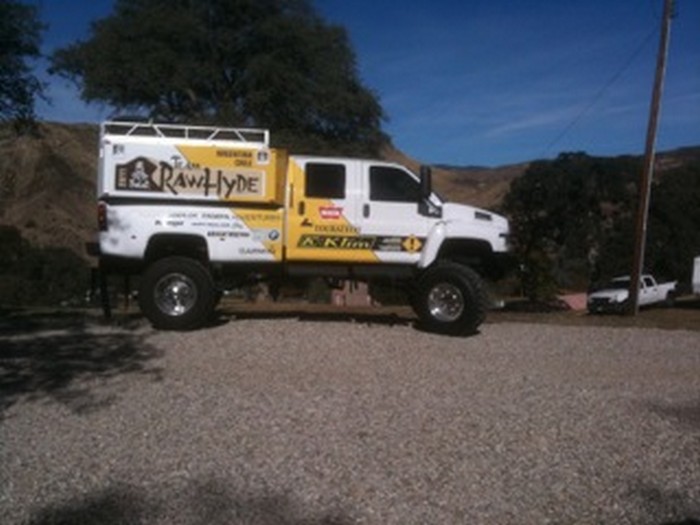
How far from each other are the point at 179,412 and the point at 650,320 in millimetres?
12473

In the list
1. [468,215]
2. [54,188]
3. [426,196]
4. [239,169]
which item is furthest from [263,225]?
[54,188]

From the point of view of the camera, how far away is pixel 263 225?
13.4 m

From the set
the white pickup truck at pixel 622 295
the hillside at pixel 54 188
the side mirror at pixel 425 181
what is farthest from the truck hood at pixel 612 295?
the hillside at pixel 54 188

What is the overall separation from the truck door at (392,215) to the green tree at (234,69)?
13.9 metres

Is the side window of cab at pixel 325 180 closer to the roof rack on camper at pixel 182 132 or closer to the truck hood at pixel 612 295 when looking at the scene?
the roof rack on camper at pixel 182 132

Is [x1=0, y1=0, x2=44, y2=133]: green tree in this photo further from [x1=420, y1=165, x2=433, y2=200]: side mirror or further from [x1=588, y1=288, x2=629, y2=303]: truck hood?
[x1=588, y1=288, x2=629, y2=303]: truck hood

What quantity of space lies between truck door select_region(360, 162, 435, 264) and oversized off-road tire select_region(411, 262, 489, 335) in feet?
1.51

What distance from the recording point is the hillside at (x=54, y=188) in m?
59.3

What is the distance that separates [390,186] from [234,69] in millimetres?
18458

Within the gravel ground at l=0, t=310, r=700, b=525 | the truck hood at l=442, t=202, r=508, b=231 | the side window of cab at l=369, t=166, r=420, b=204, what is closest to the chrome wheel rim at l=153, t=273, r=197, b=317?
the gravel ground at l=0, t=310, r=700, b=525

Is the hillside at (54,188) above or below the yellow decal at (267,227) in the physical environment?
above

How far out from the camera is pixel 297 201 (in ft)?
44.0

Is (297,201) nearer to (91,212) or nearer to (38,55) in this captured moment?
(38,55)

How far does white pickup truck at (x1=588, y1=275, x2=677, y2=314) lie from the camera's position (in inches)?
1297
